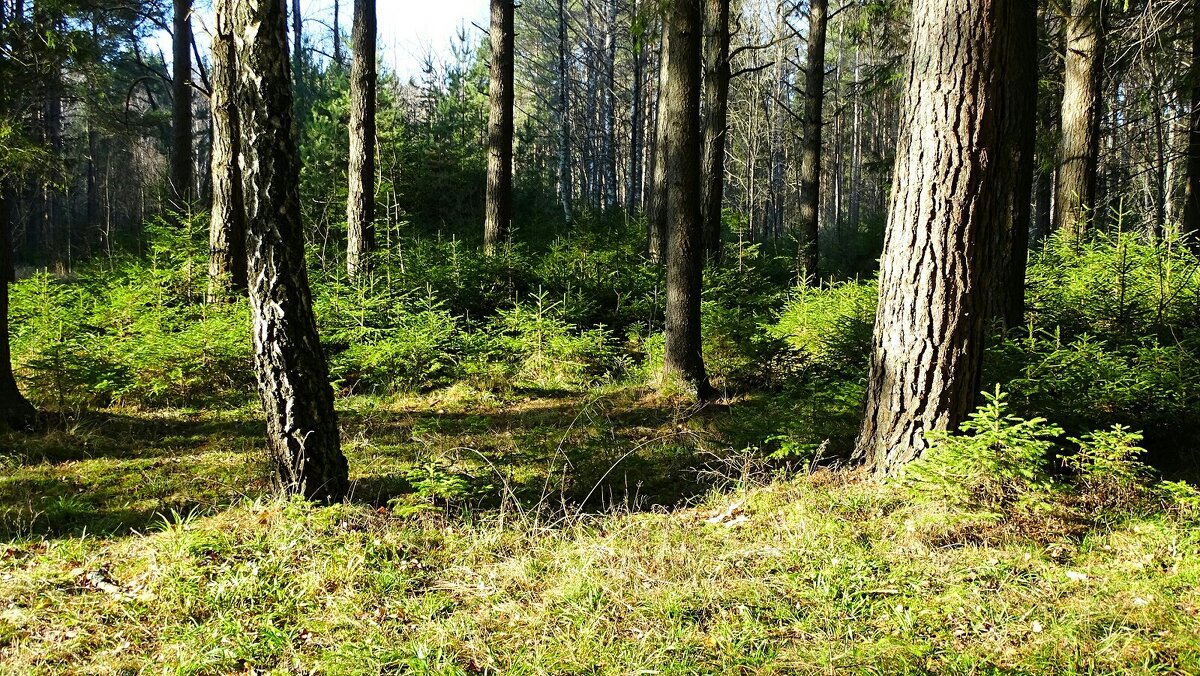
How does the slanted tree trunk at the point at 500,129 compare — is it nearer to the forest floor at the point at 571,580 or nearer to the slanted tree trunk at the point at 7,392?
the slanted tree trunk at the point at 7,392

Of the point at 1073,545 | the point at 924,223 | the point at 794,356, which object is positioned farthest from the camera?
the point at 794,356

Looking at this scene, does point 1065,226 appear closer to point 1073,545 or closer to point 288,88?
point 1073,545

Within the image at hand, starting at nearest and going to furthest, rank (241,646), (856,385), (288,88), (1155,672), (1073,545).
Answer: (1155,672), (241,646), (1073,545), (288,88), (856,385)

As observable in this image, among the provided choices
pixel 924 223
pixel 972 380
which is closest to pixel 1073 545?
pixel 972 380

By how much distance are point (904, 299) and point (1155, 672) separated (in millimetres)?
2342

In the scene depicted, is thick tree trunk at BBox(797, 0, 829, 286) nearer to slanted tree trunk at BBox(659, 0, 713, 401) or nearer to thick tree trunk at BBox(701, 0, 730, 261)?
thick tree trunk at BBox(701, 0, 730, 261)

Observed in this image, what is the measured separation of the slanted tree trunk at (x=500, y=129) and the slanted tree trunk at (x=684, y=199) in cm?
479

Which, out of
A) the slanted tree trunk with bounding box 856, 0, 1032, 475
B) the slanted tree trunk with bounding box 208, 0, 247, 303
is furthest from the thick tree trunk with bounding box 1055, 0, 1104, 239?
the slanted tree trunk with bounding box 208, 0, 247, 303

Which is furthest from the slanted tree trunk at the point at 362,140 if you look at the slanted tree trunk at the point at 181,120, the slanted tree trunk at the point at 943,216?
the slanted tree trunk at the point at 943,216

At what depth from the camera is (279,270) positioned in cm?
414

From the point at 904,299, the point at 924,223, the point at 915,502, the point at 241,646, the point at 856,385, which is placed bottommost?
the point at 241,646

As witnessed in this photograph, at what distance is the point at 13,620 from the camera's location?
3.18m

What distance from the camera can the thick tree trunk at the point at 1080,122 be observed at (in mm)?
9062

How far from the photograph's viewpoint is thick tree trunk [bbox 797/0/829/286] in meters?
14.8
